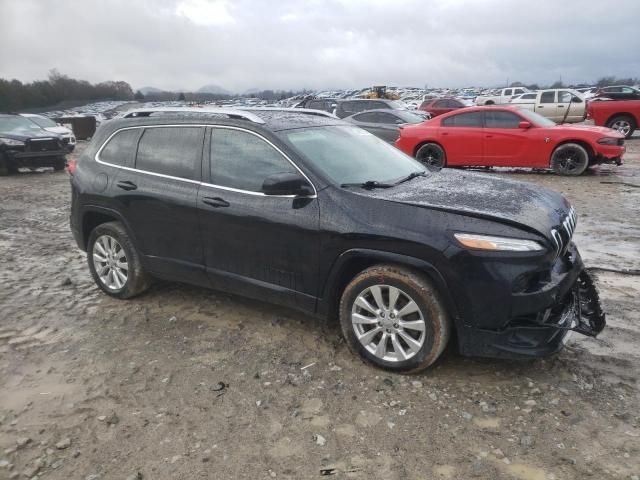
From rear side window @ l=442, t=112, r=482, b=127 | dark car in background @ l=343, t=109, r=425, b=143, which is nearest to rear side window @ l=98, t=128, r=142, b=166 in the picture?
rear side window @ l=442, t=112, r=482, b=127

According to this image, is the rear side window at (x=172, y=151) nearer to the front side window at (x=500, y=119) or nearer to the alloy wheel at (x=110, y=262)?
the alloy wheel at (x=110, y=262)

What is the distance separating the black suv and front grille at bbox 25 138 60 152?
398 inches

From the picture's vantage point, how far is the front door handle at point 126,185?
445 cm

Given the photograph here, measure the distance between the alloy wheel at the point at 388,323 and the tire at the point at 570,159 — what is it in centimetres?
851

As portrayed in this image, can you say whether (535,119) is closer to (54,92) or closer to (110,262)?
(110,262)

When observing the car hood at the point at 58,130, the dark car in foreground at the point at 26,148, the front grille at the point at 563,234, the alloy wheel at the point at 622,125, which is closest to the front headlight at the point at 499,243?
the front grille at the point at 563,234

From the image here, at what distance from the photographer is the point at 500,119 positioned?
10.7 meters

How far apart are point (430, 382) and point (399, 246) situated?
36.1 inches

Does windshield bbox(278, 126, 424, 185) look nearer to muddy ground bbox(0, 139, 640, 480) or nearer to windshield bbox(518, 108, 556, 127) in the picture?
muddy ground bbox(0, 139, 640, 480)

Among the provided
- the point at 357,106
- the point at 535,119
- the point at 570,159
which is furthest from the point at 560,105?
the point at 570,159

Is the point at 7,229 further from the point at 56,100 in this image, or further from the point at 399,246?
the point at 56,100

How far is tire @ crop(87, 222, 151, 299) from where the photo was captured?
4.66 metres

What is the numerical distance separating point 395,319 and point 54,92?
169 ft

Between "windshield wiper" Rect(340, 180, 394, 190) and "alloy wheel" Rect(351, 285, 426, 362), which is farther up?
"windshield wiper" Rect(340, 180, 394, 190)
